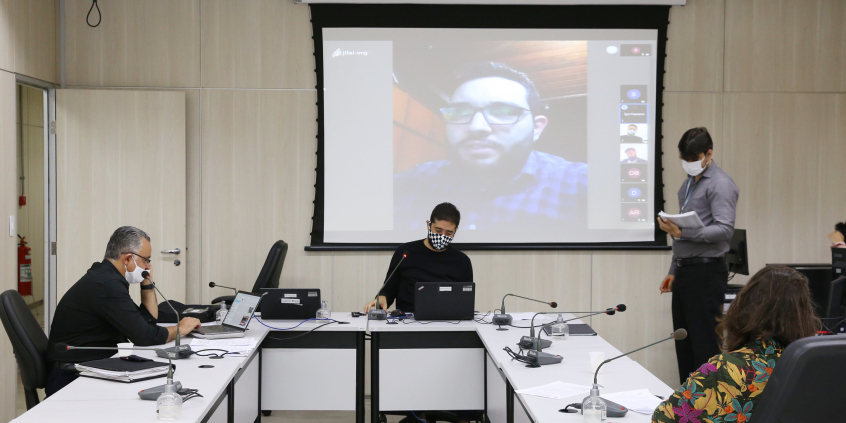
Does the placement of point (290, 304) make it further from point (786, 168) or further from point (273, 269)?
point (786, 168)

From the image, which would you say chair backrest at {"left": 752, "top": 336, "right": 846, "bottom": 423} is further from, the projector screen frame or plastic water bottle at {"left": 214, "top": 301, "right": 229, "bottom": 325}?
the projector screen frame

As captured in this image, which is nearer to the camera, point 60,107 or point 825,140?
point 60,107

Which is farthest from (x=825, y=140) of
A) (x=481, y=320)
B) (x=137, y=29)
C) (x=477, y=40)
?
(x=137, y=29)

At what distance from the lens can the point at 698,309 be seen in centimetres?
327

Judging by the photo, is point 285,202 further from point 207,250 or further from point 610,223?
point 610,223

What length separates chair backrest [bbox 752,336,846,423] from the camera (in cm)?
135

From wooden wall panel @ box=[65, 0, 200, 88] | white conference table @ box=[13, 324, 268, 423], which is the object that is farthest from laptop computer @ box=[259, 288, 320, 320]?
wooden wall panel @ box=[65, 0, 200, 88]

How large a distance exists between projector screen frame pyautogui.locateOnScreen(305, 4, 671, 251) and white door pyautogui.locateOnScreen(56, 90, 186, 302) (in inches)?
38.5

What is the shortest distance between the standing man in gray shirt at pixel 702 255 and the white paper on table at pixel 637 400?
1372 mm

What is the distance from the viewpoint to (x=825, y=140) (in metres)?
4.75

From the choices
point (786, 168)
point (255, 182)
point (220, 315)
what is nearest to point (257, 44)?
point (255, 182)

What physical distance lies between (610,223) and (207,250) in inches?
118

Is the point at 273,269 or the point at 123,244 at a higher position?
the point at 123,244

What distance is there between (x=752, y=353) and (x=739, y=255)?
3.15 metres
